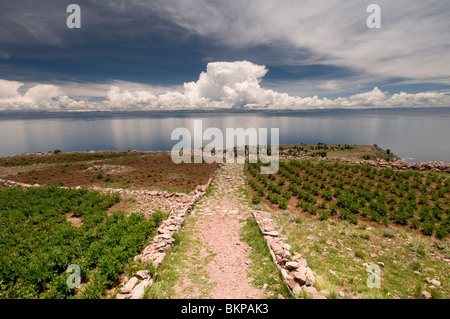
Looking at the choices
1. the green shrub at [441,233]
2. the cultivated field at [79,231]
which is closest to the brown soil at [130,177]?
the cultivated field at [79,231]

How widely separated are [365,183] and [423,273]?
44.7ft

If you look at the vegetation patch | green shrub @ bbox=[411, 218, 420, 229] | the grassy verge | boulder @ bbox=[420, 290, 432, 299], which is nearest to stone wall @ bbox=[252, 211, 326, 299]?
the grassy verge

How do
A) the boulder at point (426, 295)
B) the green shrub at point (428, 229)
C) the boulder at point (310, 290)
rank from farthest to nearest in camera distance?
the green shrub at point (428, 229) < the boulder at point (426, 295) < the boulder at point (310, 290)

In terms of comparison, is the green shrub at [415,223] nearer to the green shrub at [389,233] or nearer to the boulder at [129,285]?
the green shrub at [389,233]

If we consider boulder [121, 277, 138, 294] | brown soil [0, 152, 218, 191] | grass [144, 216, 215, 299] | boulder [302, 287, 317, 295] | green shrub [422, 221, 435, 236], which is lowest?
green shrub [422, 221, 435, 236]

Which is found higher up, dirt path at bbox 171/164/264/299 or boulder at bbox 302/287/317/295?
boulder at bbox 302/287/317/295

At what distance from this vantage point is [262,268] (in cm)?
791

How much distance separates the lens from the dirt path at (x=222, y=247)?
6.93 metres

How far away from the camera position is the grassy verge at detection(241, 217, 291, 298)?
22.2ft

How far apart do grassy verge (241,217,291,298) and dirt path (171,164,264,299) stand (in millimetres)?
259

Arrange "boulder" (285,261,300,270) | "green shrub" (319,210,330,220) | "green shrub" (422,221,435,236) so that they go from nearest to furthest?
"boulder" (285,261,300,270)
"green shrub" (422,221,435,236)
"green shrub" (319,210,330,220)

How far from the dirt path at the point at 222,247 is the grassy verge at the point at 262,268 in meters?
0.26

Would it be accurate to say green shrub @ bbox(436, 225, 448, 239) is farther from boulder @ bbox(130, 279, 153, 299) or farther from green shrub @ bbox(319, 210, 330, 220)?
boulder @ bbox(130, 279, 153, 299)
